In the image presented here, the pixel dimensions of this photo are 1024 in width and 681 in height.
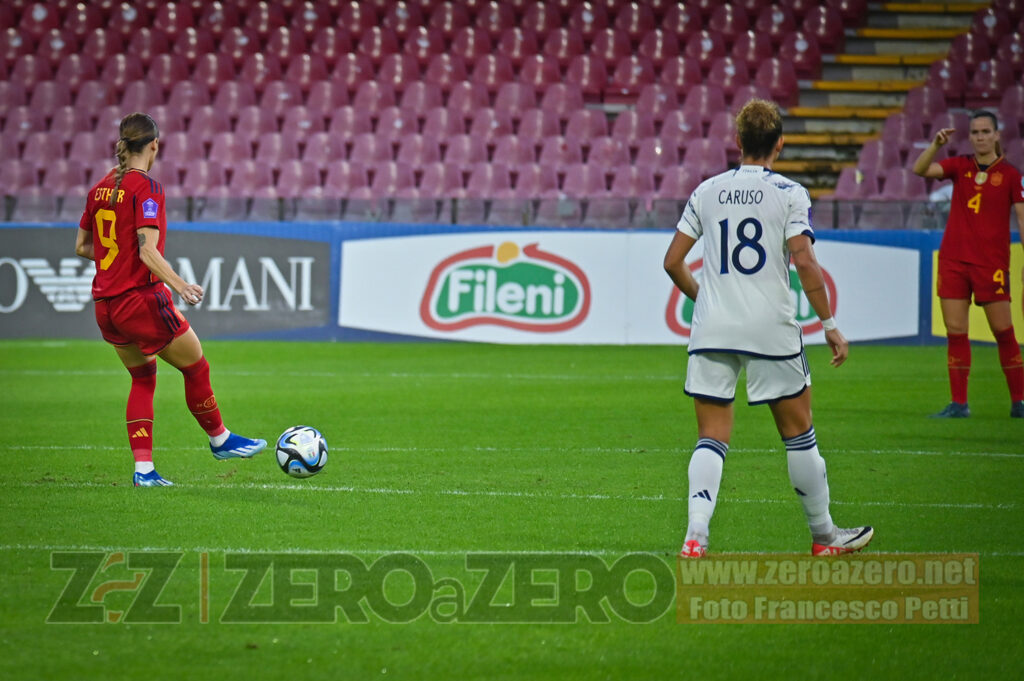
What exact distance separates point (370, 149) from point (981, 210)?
11.1 meters

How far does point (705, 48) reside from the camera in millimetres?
21156

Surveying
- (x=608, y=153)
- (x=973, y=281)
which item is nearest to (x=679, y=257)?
(x=973, y=281)

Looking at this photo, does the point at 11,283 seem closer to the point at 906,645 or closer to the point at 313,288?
the point at 313,288

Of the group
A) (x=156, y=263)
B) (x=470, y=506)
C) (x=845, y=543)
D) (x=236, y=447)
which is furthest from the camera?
(x=236, y=447)

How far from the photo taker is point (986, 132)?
9.17 m

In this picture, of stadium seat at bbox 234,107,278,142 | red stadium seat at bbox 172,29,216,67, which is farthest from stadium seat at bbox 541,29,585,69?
red stadium seat at bbox 172,29,216,67

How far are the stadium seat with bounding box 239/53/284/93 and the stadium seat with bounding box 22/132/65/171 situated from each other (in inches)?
120

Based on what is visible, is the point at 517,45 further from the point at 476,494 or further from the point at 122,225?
the point at 476,494

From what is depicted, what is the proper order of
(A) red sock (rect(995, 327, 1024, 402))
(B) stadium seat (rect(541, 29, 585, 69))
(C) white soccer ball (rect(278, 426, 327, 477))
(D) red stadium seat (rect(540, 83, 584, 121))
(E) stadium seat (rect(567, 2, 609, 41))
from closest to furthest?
(C) white soccer ball (rect(278, 426, 327, 477)) → (A) red sock (rect(995, 327, 1024, 402)) → (D) red stadium seat (rect(540, 83, 584, 121)) → (B) stadium seat (rect(541, 29, 585, 69)) → (E) stadium seat (rect(567, 2, 609, 41))

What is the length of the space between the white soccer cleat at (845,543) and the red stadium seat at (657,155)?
13.6 m

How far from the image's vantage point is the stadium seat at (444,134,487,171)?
18.8 m

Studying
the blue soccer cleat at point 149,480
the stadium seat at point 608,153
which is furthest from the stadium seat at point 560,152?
the blue soccer cleat at point 149,480

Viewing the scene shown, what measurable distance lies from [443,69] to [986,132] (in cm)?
1257

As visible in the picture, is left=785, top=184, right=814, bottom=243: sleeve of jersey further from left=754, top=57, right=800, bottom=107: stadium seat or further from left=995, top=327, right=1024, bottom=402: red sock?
left=754, top=57, right=800, bottom=107: stadium seat
